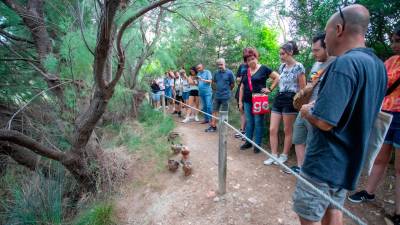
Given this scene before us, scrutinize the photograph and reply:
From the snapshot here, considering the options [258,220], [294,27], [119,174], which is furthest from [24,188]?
[294,27]

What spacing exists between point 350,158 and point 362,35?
2.09ft

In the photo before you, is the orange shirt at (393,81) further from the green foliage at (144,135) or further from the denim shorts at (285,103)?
the green foliage at (144,135)

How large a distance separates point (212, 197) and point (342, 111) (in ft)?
7.24

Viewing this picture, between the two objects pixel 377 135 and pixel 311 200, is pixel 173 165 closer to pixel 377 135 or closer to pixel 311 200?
pixel 311 200

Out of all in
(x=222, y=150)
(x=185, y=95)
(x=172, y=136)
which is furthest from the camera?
(x=185, y=95)

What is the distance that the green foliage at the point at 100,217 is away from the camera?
321 cm

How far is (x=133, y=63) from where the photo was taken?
6367 millimetres

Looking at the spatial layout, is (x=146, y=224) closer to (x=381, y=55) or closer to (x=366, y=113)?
(x=366, y=113)

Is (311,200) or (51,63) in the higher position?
(51,63)

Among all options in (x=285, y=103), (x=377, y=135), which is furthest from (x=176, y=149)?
(x=377, y=135)

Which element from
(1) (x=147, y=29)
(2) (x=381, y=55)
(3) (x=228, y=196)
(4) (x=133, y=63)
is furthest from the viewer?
(4) (x=133, y=63)

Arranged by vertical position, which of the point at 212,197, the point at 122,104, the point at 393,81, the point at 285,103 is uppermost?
the point at 393,81

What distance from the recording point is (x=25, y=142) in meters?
3.03

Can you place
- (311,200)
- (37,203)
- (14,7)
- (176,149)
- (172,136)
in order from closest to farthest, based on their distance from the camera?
(311,200)
(14,7)
(37,203)
(176,149)
(172,136)
